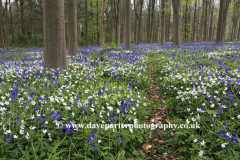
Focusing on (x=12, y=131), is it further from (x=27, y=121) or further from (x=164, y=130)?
(x=164, y=130)

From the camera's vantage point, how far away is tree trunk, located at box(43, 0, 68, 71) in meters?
4.62

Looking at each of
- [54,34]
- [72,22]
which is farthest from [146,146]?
[72,22]

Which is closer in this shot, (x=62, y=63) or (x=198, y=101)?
(x=198, y=101)

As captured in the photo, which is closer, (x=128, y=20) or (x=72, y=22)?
(x=72, y=22)

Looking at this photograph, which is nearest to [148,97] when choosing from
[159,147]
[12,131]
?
[159,147]

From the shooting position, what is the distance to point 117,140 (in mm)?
2391

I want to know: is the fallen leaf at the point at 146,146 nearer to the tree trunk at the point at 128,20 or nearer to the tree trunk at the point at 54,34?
the tree trunk at the point at 54,34

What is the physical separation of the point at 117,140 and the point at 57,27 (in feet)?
13.6

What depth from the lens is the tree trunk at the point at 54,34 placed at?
15.2 feet

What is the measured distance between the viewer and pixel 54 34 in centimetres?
480

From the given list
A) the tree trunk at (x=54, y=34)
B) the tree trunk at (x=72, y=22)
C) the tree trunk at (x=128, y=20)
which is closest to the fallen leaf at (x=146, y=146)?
the tree trunk at (x=54, y=34)

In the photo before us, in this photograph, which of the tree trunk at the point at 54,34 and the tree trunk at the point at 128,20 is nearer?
the tree trunk at the point at 54,34

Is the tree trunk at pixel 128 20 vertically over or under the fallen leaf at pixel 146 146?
over

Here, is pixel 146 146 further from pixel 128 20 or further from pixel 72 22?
pixel 128 20
